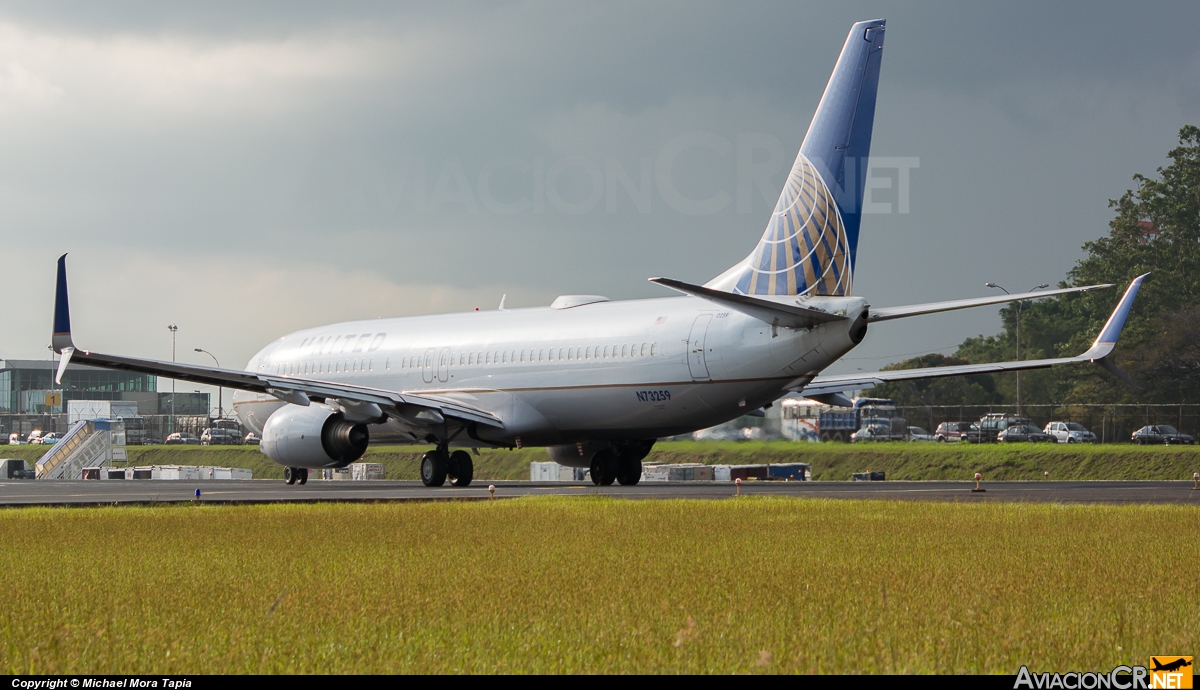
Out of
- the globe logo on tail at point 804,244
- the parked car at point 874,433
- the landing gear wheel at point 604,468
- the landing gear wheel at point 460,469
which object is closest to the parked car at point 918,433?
the parked car at point 874,433

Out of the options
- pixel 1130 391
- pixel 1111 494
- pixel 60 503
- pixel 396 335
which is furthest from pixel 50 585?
pixel 1130 391

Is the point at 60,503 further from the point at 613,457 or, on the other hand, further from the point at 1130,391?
the point at 1130,391

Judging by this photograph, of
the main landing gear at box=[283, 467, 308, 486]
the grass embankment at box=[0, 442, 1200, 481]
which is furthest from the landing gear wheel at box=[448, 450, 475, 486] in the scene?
the grass embankment at box=[0, 442, 1200, 481]

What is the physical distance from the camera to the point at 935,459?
167 ft

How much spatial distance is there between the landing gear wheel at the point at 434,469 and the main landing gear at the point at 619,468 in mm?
4086

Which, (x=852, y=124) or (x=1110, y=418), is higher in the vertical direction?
(x=852, y=124)

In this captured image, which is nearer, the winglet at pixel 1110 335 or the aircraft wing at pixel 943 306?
the aircraft wing at pixel 943 306

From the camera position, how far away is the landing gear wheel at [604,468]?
112 ft

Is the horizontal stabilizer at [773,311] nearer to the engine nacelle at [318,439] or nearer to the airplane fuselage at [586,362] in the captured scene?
the airplane fuselage at [586,362]

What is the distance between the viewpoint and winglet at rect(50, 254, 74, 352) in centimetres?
2773

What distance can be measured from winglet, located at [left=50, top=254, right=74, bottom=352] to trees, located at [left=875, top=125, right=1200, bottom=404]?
62228mm

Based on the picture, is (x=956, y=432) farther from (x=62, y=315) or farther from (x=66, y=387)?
(x=66, y=387)

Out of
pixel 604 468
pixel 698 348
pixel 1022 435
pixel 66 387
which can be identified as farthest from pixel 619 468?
pixel 66 387

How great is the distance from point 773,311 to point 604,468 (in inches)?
376
